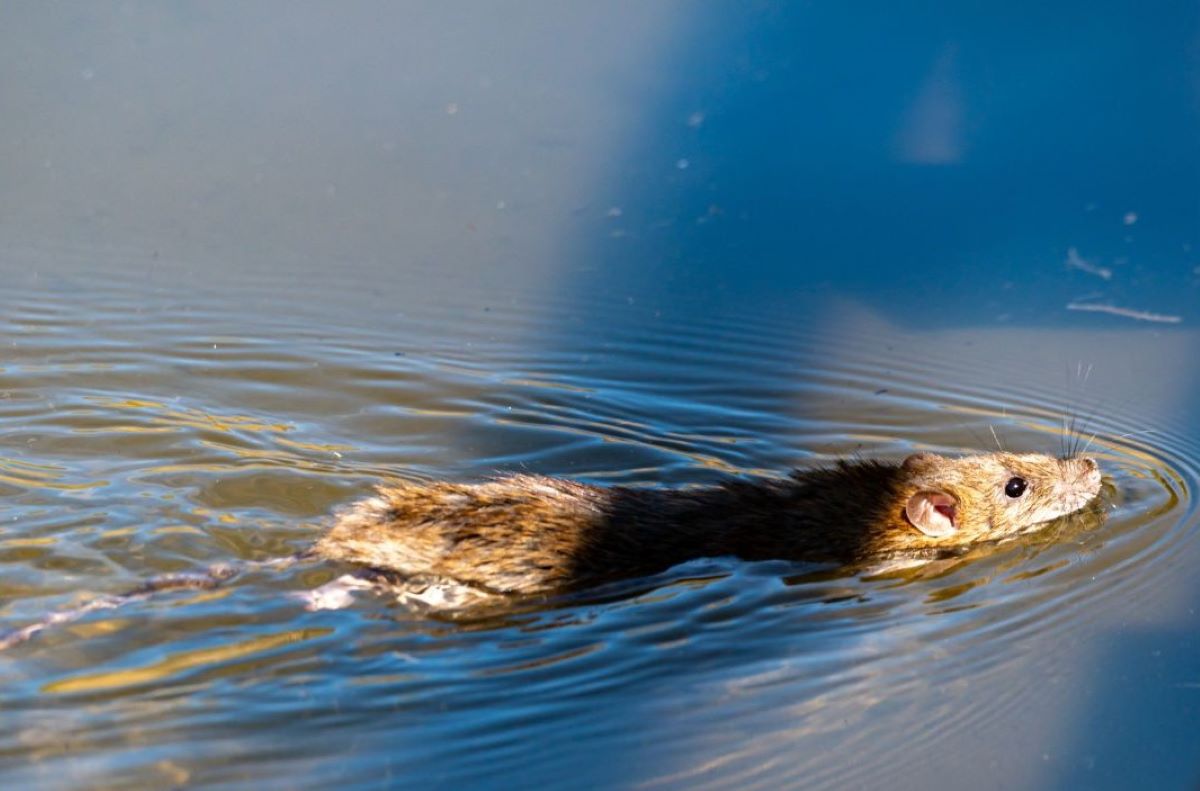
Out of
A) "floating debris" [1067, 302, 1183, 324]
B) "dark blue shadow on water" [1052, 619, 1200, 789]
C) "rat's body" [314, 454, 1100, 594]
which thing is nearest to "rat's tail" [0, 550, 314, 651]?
"rat's body" [314, 454, 1100, 594]

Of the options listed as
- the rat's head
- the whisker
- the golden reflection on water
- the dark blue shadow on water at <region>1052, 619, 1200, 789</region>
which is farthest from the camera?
the whisker

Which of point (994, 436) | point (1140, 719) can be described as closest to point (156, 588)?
point (1140, 719)

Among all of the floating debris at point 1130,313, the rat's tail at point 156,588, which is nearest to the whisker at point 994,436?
the floating debris at point 1130,313

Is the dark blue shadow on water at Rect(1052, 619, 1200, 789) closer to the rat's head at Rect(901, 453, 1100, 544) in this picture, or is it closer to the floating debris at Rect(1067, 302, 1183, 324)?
the rat's head at Rect(901, 453, 1100, 544)

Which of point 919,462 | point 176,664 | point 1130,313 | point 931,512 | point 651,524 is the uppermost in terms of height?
point 1130,313

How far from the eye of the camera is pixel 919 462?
5031 mm

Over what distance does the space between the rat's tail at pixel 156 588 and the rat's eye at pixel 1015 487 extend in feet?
7.39

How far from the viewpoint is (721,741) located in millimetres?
3439

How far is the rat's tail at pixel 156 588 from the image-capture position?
389cm

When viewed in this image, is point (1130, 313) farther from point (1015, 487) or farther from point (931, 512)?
point (931, 512)

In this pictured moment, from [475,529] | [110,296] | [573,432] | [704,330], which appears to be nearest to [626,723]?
[475,529]

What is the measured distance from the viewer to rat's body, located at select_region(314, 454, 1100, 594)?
14.5ft

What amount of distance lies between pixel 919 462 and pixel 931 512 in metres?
0.25

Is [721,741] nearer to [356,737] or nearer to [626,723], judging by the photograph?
[626,723]
